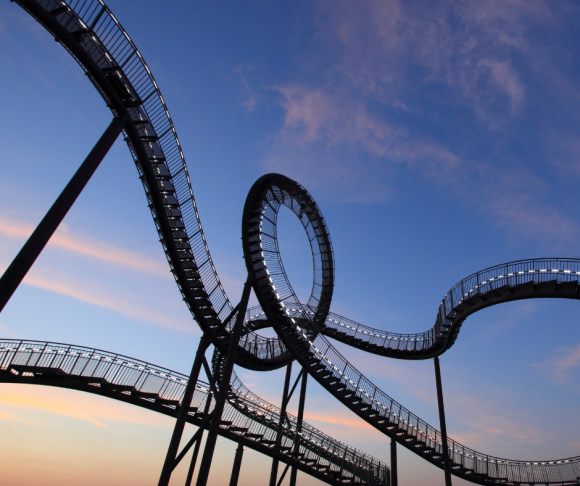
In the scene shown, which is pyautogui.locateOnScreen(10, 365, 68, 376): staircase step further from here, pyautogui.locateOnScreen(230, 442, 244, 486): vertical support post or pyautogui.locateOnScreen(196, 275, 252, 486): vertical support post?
pyautogui.locateOnScreen(230, 442, 244, 486): vertical support post

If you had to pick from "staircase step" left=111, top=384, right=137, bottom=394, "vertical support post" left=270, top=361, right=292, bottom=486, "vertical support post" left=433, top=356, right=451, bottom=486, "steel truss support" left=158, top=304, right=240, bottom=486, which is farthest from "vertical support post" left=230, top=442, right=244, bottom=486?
"vertical support post" left=433, top=356, right=451, bottom=486

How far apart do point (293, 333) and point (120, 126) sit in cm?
943

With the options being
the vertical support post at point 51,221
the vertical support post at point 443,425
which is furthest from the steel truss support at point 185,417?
the vertical support post at point 443,425

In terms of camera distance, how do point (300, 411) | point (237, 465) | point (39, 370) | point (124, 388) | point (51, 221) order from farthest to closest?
point (300, 411) → point (237, 465) → point (124, 388) → point (39, 370) → point (51, 221)

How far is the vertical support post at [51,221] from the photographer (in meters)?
6.14

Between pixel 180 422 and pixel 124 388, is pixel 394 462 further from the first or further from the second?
pixel 124 388

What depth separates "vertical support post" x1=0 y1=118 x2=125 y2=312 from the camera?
20.2ft

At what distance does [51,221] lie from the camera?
6.86 m

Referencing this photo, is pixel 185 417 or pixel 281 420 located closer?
pixel 185 417

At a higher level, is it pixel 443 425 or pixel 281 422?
pixel 443 425

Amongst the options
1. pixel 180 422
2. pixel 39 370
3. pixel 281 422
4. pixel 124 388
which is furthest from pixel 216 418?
pixel 39 370

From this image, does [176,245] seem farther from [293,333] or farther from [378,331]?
[378,331]

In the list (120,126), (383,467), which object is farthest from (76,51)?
(383,467)

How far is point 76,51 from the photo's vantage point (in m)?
8.69
